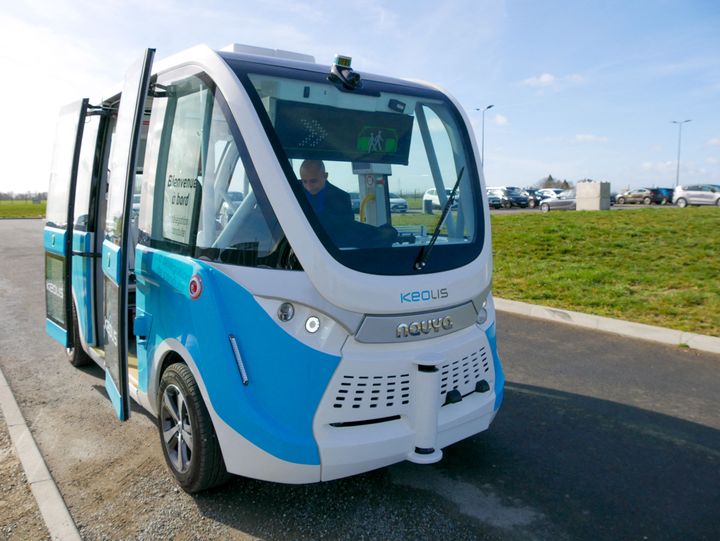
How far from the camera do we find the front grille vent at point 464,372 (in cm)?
332

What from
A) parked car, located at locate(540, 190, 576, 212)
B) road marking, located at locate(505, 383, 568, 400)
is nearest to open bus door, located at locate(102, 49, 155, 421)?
road marking, located at locate(505, 383, 568, 400)

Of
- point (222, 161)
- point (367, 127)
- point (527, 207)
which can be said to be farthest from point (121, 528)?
point (527, 207)

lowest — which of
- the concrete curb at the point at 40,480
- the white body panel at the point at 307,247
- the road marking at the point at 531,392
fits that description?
the concrete curb at the point at 40,480

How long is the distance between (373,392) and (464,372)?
2.16 ft

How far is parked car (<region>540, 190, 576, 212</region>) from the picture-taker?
37.1m

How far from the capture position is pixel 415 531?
10.1 ft

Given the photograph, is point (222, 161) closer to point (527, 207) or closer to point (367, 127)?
point (367, 127)

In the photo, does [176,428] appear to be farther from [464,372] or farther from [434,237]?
[434,237]

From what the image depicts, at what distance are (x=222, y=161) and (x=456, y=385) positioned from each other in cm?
178

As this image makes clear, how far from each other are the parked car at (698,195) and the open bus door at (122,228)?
4240 centimetres

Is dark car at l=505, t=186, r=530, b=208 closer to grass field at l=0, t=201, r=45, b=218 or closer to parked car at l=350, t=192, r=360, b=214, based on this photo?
grass field at l=0, t=201, r=45, b=218

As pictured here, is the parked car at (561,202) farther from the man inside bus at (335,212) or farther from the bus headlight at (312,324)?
the bus headlight at (312,324)

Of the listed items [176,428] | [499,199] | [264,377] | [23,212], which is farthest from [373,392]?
[23,212]

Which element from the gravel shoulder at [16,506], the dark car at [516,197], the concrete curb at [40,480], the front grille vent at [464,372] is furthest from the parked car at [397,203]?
the dark car at [516,197]
